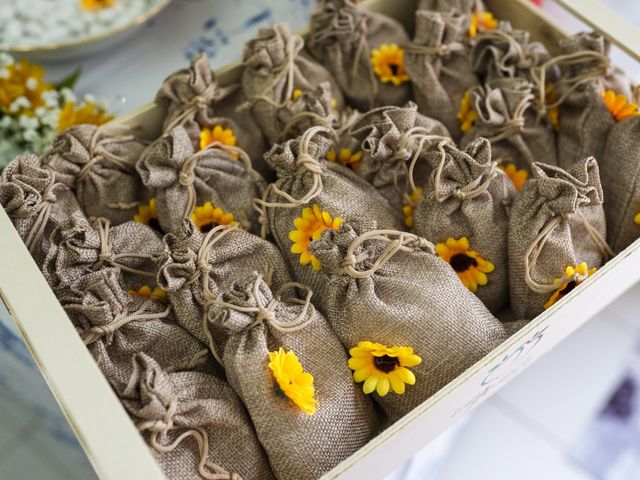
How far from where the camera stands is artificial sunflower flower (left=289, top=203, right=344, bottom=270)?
0.79m

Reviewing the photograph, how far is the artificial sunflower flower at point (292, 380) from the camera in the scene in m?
0.68

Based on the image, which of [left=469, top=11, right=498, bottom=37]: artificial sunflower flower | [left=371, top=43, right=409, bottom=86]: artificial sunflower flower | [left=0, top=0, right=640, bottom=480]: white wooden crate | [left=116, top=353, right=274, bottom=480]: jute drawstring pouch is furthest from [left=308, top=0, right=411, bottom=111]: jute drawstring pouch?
[left=116, top=353, right=274, bottom=480]: jute drawstring pouch

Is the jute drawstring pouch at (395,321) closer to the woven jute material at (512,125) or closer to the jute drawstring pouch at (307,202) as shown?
the jute drawstring pouch at (307,202)

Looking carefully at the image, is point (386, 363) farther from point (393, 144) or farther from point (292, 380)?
point (393, 144)

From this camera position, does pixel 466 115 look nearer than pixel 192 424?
No

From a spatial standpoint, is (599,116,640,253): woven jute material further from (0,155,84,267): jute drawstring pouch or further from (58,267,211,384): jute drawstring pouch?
(0,155,84,267): jute drawstring pouch

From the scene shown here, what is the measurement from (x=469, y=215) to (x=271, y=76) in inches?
11.9

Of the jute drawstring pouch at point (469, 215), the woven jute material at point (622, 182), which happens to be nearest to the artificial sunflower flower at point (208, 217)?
the jute drawstring pouch at point (469, 215)

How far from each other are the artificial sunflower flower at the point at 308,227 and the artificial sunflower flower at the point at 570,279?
0.78 feet

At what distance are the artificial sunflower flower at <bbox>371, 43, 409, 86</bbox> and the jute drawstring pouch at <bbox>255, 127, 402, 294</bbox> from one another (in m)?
0.19

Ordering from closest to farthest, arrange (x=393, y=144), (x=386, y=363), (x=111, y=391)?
(x=111, y=391) → (x=386, y=363) → (x=393, y=144)

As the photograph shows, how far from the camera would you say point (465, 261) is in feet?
2.69

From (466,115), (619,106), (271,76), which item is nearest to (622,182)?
(619,106)

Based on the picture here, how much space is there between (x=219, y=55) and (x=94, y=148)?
0.43m
